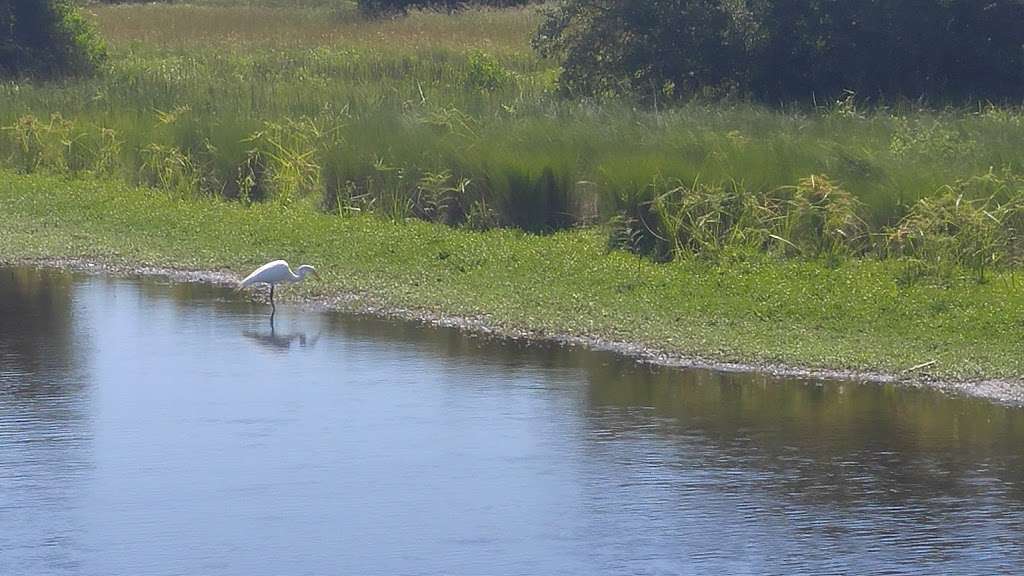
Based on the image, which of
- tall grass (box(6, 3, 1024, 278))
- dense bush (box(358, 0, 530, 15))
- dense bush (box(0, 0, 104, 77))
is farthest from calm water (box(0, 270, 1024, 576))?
dense bush (box(358, 0, 530, 15))

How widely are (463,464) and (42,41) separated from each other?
22120 mm

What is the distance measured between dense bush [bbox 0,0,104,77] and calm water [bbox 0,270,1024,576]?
677 inches

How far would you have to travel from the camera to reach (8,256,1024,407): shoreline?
33.6 ft

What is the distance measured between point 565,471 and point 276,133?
1005cm

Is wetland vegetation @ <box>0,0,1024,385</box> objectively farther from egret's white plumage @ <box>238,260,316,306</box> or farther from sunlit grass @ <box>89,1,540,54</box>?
sunlit grass @ <box>89,1,540,54</box>

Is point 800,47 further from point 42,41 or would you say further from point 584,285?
point 42,41

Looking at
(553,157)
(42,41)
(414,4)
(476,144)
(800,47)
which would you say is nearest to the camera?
(553,157)

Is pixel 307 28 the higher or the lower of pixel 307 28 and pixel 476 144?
the higher

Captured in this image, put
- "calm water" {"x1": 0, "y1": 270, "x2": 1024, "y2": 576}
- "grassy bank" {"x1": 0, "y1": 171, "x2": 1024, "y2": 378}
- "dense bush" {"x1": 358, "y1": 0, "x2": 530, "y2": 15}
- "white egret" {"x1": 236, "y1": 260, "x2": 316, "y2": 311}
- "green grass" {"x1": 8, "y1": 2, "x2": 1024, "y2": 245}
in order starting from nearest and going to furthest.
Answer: "calm water" {"x1": 0, "y1": 270, "x2": 1024, "y2": 576} < "grassy bank" {"x1": 0, "y1": 171, "x2": 1024, "y2": 378} < "white egret" {"x1": 236, "y1": 260, "x2": 316, "y2": 311} < "green grass" {"x1": 8, "y1": 2, "x2": 1024, "y2": 245} < "dense bush" {"x1": 358, "y1": 0, "x2": 530, "y2": 15}

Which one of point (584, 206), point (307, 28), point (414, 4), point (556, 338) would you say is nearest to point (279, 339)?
point (556, 338)

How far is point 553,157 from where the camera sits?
625 inches

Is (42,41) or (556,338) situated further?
(42,41)

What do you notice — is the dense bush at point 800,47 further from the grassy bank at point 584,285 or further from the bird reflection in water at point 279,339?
the bird reflection in water at point 279,339

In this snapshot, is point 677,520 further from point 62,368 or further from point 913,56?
point 913,56
